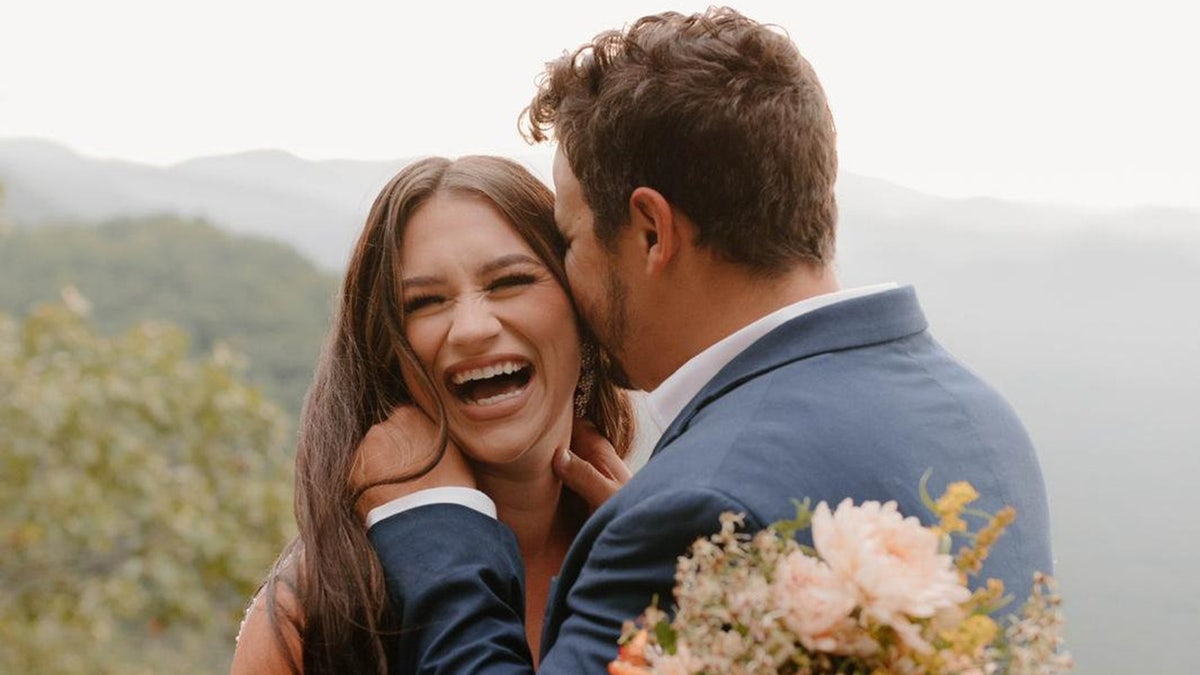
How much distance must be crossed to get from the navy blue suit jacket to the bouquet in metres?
0.29

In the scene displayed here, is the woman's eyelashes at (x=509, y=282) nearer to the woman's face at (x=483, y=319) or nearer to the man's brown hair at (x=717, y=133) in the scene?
the woman's face at (x=483, y=319)

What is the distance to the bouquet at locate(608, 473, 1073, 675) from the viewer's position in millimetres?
1178

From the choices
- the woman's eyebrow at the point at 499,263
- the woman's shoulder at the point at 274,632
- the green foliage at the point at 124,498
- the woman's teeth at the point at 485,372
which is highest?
the woman's eyebrow at the point at 499,263

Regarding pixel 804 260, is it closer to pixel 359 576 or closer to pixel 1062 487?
pixel 359 576

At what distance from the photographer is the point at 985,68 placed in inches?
156

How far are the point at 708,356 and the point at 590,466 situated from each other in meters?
0.75

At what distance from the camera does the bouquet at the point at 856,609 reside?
1.18 metres

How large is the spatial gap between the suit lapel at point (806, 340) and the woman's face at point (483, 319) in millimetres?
510

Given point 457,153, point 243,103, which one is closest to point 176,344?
point 243,103

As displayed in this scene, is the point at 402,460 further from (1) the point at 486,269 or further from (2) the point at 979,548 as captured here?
(2) the point at 979,548

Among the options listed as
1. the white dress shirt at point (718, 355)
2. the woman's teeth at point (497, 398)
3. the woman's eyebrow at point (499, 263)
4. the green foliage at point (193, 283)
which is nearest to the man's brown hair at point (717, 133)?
the white dress shirt at point (718, 355)

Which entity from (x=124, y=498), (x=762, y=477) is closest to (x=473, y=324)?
(x=762, y=477)

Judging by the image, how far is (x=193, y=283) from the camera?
211 inches

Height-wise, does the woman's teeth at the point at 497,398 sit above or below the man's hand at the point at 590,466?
above
